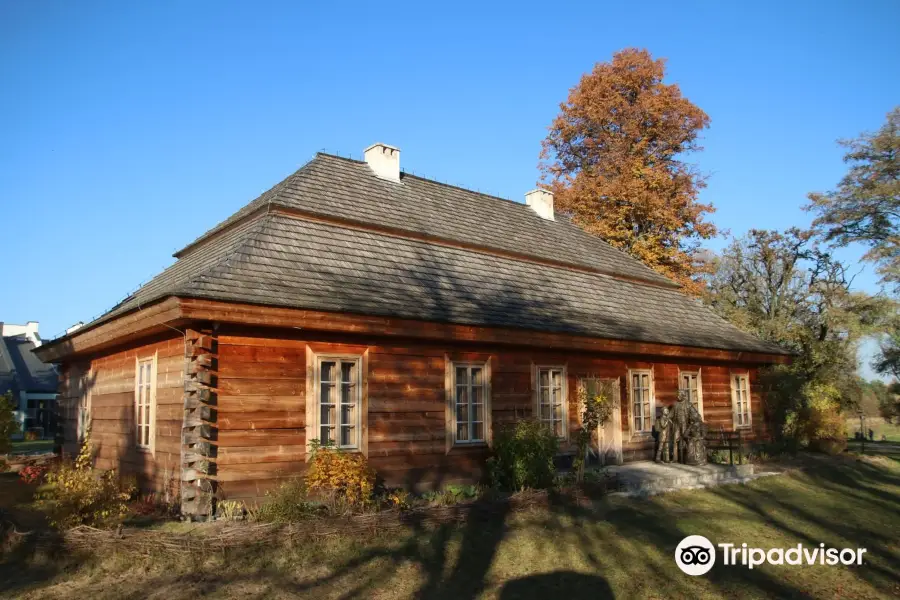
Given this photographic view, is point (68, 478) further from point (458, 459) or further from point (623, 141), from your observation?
point (623, 141)

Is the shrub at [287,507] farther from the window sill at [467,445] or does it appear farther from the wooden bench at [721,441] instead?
the wooden bench at [721,441]

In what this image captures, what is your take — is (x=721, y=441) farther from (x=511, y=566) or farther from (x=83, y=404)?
(x=83, y=404)

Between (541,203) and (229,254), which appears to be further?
(541,203)

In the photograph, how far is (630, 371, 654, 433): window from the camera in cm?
1577

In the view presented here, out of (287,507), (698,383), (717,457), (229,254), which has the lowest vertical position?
(717,457)

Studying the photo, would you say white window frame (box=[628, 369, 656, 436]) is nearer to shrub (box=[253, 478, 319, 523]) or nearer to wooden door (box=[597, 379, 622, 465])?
wooden door (box=[597, 379, 622, 465])

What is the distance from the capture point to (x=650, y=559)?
28.3 feet

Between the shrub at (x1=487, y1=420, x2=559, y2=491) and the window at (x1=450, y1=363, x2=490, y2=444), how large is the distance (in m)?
0.54

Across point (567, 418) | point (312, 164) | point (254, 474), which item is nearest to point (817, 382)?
point (567, 418)

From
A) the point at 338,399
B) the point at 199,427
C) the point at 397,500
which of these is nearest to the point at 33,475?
the point at 199,427

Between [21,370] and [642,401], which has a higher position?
[21,370]

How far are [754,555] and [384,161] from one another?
36.1ft

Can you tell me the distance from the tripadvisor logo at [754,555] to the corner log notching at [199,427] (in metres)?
6.01

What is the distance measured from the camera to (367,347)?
36.2 ft
